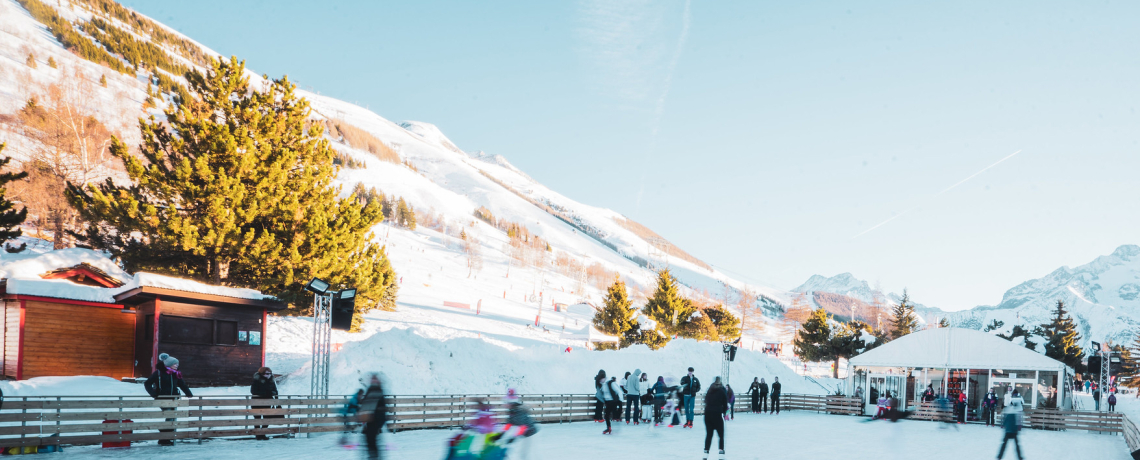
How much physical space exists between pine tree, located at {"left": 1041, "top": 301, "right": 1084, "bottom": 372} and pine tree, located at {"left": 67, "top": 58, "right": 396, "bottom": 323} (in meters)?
58.7

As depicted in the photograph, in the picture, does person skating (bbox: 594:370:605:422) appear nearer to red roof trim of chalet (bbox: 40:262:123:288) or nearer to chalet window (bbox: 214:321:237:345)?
chalet window (bbox: 214:321:237:345)

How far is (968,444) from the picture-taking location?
57.4 feet

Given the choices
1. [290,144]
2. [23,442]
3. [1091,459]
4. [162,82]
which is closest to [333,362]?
[290,144]

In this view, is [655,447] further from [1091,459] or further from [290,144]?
[290,144]

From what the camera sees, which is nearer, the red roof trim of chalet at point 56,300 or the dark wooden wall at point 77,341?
the red roof trim of chalet at point 56,300

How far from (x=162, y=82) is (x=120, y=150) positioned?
134 metres

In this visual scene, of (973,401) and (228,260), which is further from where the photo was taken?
(973,401)

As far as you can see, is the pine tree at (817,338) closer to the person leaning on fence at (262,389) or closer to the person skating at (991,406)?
the person skating at (991,406)

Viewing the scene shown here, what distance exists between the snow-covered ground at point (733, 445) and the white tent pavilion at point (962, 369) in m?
6.58

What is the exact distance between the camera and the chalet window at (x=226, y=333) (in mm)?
19781

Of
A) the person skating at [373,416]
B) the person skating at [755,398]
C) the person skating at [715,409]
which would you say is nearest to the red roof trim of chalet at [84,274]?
the person skating at [373,416]

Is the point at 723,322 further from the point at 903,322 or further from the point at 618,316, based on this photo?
the point at 903,322

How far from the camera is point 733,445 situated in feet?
49.1

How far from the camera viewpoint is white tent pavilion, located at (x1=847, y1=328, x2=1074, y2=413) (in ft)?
93.1
